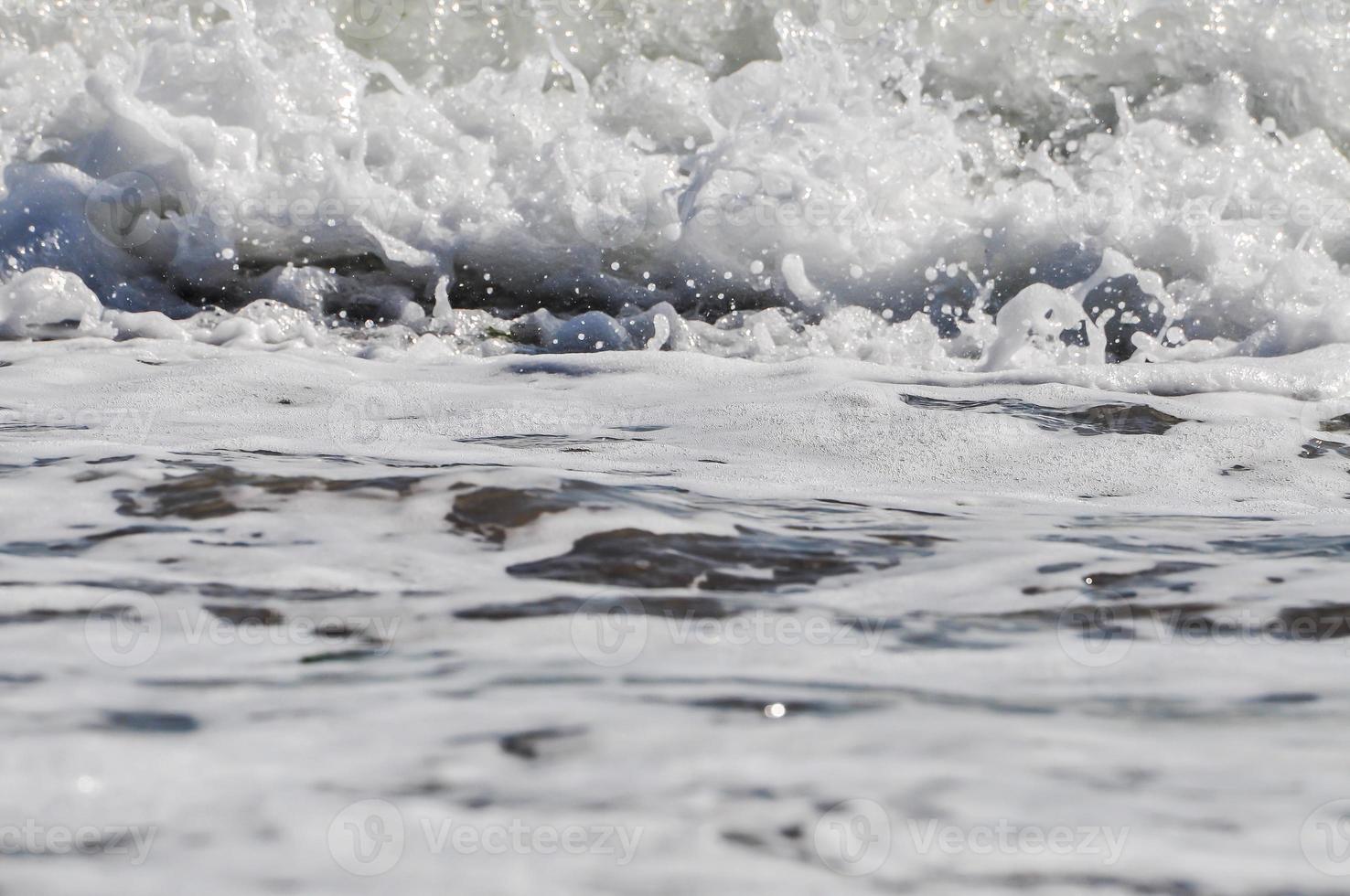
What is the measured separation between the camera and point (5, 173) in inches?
195

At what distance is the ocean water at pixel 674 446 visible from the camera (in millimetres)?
1085

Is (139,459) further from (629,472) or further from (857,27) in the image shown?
(857,27)

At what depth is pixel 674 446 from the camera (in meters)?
2.92

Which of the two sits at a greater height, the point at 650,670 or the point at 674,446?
the point at 674,446

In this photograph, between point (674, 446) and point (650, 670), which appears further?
point (674, 446)

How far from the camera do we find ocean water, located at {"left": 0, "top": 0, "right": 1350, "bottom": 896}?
1.08m

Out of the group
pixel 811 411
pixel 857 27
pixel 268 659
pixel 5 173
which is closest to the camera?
pixel 268 659

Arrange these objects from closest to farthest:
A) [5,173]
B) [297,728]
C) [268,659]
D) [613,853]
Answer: [613,853]
[297,728]
[268,659]
[5,173]

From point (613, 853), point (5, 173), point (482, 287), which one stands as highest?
point (5, 173)

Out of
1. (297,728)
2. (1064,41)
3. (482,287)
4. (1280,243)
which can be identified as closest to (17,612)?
(297,728)

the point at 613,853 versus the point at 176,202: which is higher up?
the point at 176,202

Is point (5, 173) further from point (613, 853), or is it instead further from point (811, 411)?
point (613, 853)

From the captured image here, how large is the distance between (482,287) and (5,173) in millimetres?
1864

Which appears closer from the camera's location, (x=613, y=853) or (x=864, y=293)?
(x=613, y=853)
